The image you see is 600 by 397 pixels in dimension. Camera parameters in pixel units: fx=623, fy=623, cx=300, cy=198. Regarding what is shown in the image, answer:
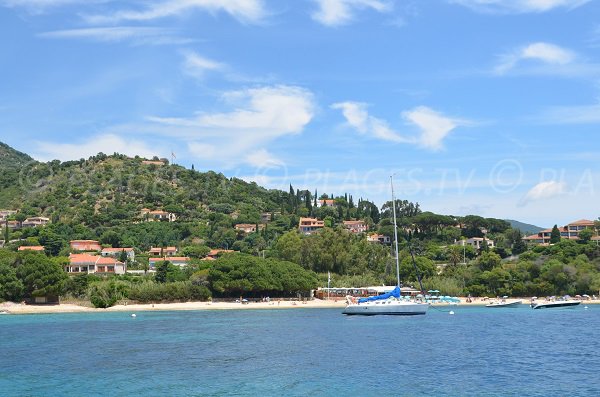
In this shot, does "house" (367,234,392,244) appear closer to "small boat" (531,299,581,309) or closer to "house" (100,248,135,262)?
"house" (100,248,135,262)

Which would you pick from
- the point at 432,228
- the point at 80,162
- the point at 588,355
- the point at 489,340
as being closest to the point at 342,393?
the point at 588,355

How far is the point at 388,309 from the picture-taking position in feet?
231

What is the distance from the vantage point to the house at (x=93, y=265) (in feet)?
364

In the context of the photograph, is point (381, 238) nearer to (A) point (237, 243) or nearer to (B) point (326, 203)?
(A) point (237, 243)

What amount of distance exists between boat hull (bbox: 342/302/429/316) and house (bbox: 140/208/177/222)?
9836 centimetres

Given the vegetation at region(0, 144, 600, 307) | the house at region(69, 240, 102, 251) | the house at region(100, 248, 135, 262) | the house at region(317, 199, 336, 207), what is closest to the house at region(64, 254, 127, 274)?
the vegetation at region(0, 144, 600, 307)

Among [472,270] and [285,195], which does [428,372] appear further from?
[285,195]

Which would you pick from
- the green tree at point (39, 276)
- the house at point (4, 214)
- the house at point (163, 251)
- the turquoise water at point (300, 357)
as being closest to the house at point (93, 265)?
the house at point (163, 251)

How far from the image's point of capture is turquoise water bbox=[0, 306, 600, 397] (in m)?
30.1

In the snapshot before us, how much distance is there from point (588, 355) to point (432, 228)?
362 ft

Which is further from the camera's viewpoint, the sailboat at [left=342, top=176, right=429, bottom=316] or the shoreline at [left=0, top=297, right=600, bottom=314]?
the shoreline at [left=0, top=297, right=600, bottom=314]

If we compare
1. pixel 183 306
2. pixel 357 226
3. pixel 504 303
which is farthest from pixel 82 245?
pixel 504 303

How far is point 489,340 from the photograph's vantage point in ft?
159

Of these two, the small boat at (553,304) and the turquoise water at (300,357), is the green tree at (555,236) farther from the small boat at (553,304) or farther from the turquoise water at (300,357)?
the turquoise water at (300,357)
